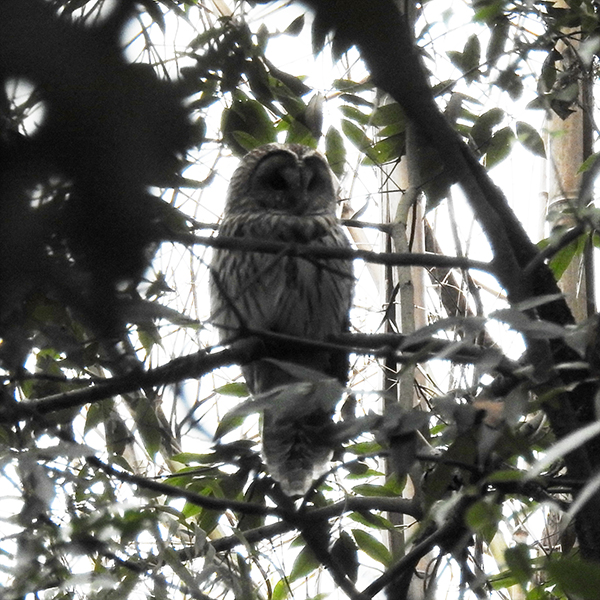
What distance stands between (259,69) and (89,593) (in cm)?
104

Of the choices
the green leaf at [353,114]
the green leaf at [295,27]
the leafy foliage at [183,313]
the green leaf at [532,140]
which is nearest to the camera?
the leafy foliage at [183,313]

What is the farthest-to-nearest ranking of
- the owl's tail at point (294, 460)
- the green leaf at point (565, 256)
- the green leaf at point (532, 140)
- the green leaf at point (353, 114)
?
the owl's tail at point (294, 460) → the green leaf at point (353, 114) → the green leaf at point (532, 140) → the green leaf at point (565, 256)

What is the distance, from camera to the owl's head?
3.54m

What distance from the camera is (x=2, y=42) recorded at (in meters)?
0.61

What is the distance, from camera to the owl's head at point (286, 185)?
3545mm

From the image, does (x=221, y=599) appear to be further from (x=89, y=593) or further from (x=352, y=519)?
(x=89, y=593)

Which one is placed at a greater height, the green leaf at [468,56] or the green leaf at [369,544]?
the green leaf at [468,56]

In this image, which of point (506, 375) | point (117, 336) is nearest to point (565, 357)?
point (506, 375)

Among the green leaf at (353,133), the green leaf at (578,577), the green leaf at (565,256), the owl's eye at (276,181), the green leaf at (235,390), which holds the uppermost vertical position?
the owl's eye at (276,181)

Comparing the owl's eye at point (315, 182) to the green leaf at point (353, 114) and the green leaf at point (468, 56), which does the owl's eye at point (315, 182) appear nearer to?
the green leaf at point (353, 114)

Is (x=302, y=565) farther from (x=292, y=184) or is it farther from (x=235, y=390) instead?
(x=292, y=184)

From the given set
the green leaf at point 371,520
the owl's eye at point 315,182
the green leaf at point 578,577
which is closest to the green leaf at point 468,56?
the green leaf at point 371,520

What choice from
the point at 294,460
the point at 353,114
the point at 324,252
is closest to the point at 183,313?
the point at 324,252

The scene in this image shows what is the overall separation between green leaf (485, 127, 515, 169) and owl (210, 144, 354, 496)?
628mm
